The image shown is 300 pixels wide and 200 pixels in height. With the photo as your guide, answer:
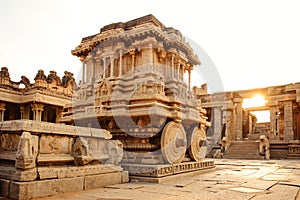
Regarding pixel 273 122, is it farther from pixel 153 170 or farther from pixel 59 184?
pixel 59 184

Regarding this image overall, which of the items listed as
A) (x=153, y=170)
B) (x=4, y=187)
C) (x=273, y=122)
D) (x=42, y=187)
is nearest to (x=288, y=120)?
(x=273, y=122)

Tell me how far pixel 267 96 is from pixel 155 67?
15.6 meters

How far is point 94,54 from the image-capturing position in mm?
10000

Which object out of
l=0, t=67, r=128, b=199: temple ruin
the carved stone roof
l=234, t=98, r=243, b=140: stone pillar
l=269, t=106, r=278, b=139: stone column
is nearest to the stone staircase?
l=234, t=98, r=243, b=140: stone pillar

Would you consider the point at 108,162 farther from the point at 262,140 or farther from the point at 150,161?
the point at 262,140

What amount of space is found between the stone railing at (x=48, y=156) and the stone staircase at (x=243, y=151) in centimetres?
1364

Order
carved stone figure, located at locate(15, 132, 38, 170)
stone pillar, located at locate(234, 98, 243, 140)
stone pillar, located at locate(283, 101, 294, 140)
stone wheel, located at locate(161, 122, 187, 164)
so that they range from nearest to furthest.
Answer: carved stone figure, located at locate(15, 132, 38, 170) → stone wheel, located at locate(161, 122, 187, 164) → stone pillar, located at locate(283, 101, 294, 140) → stone pillar, located at locate(234, 98, 243, 140)

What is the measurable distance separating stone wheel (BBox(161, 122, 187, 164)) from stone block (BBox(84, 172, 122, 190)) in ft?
4.09

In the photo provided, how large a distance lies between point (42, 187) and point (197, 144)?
4.88 m

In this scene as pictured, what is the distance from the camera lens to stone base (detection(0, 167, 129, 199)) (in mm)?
3440

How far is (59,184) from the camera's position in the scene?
12.7 ft

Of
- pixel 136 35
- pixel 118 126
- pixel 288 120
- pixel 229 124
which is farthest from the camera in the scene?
pixel 229 124

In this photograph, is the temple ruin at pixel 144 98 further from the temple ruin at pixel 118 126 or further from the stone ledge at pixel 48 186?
the stone ledge at pixel 48 186

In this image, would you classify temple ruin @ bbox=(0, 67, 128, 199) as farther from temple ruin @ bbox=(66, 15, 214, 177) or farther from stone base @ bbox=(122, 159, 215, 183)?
temple ruin @ bbox=(66, 15, 214, 177)
